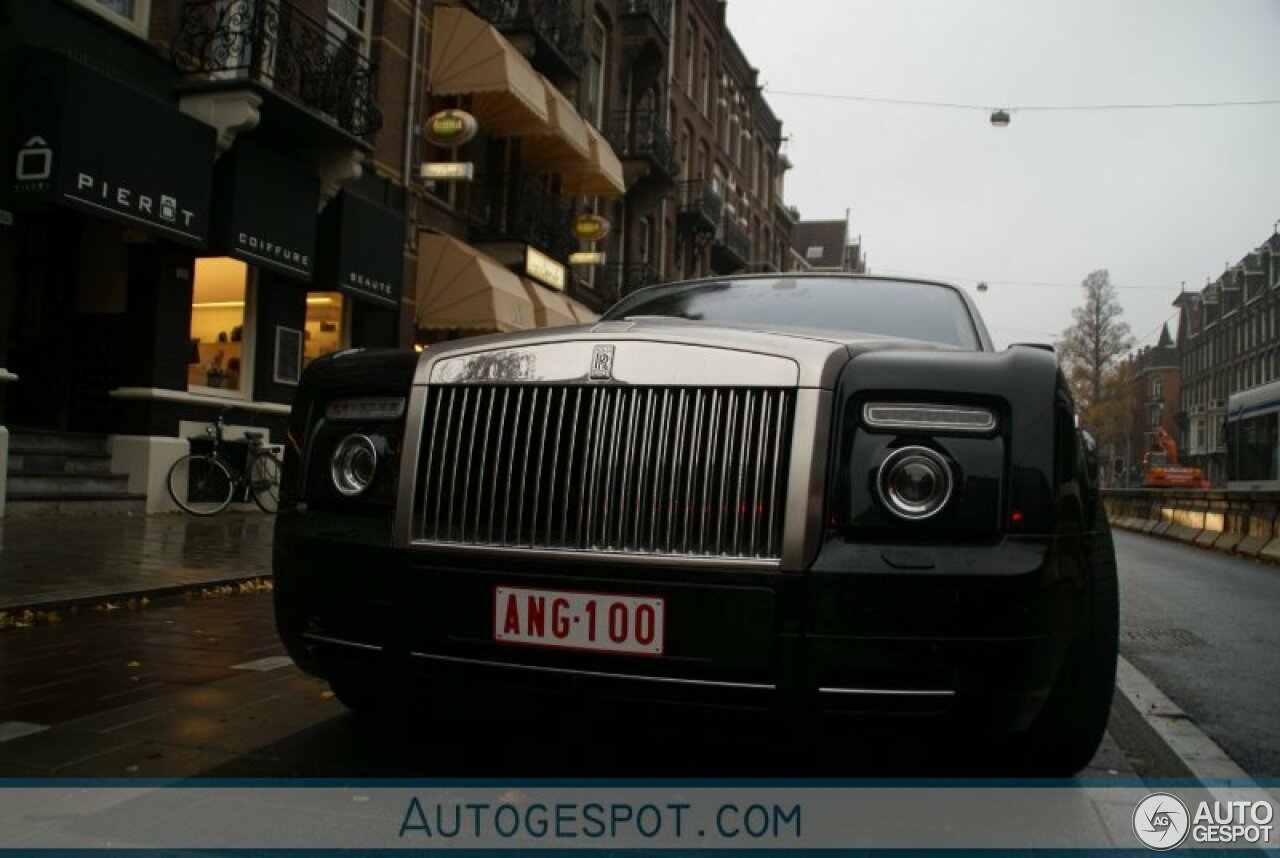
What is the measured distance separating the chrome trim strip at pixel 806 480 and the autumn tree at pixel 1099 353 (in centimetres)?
6710

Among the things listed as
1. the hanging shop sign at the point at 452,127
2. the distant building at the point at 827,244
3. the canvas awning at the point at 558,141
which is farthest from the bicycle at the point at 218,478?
the distant building at the point at 827,244

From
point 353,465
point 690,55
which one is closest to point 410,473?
point 353,465

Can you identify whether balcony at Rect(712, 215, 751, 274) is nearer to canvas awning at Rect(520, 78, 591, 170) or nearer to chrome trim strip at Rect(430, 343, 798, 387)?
canvas awning at Rect(520, 78, 591, 170)

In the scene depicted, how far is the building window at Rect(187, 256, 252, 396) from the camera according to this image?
12.8 metres

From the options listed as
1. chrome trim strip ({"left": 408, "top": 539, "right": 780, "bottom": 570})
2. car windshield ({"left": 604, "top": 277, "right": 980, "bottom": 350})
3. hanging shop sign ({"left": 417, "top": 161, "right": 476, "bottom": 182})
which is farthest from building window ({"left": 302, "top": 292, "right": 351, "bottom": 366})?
chrome trim strip ({"left": 408, "top": 539, "right": 780, "bottom": 570})

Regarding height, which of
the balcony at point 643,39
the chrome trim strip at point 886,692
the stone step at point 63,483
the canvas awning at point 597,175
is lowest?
the stone step at point 63,483

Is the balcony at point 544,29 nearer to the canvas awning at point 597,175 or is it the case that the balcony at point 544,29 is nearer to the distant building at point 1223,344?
the canvas awning at point 597,175

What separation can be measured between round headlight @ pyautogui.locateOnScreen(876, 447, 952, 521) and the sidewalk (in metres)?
4.58

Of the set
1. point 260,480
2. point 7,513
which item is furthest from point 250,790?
point 260,480

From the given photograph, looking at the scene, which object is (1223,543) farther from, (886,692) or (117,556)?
(886,692)

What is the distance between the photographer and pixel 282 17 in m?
12.3

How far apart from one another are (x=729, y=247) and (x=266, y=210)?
25766mm

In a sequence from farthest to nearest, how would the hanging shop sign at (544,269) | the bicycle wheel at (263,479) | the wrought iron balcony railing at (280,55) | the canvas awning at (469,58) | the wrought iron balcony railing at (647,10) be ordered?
the wrought iron balcony railing at (647,10) → the hanging shop sign at (544,269) → the canvas awning at (469,58) → the bicycle wheel at (263,479) → the wrought iron balcony railing at (280,55)

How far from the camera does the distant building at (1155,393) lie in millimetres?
93250
